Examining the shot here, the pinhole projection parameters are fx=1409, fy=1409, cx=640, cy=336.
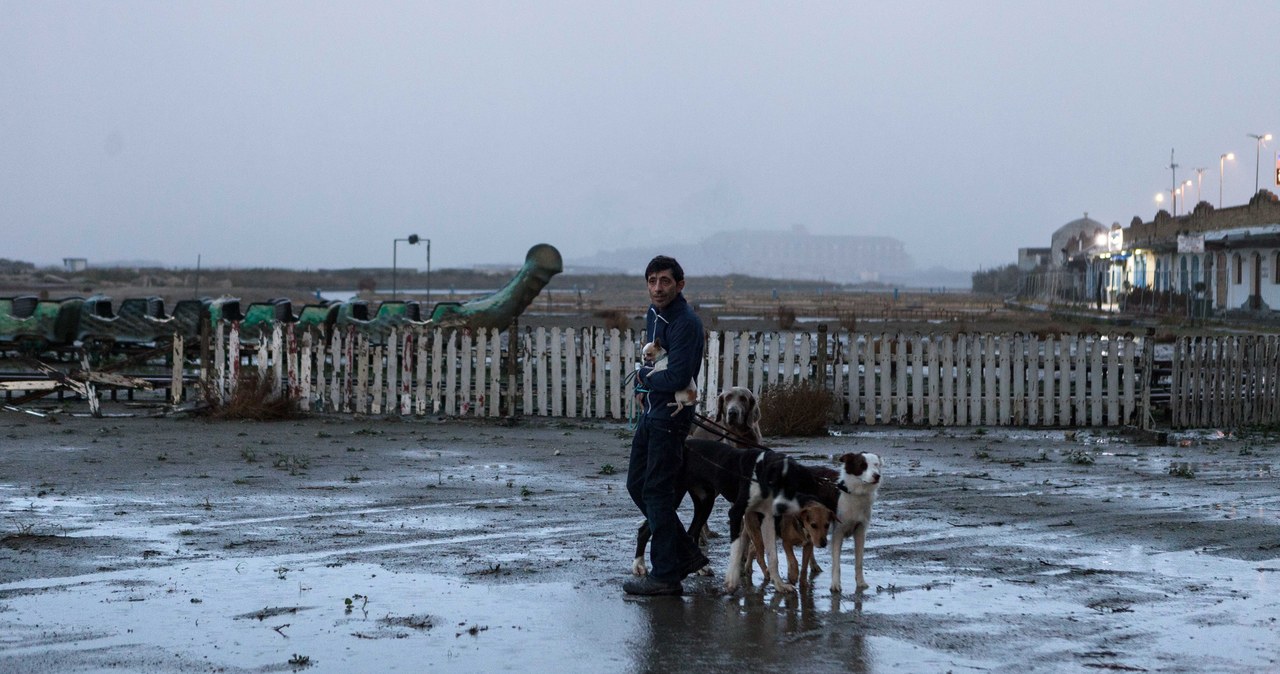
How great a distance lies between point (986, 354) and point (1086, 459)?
12.8 feet

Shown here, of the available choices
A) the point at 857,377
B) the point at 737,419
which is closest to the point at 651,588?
the point at 737,419

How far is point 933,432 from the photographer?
58.5ft

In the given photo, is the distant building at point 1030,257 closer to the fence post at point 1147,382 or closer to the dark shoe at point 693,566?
the fence post at point 1147,382

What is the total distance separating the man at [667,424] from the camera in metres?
7.90

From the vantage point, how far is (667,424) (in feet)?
26.4

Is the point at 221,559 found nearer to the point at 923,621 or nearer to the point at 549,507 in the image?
the point at 549,507

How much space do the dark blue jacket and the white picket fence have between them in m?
9.75

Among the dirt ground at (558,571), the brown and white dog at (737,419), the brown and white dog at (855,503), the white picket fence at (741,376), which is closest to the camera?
the dirt ground at (558,571)

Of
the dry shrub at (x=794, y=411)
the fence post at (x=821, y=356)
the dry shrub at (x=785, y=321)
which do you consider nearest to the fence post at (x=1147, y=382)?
the fence post at (x=821, y=356)

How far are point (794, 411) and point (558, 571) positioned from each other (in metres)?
8.95

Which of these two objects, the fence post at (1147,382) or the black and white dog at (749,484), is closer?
the black and white dog at (749,484)

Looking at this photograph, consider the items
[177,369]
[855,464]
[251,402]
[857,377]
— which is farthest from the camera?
[177,369]

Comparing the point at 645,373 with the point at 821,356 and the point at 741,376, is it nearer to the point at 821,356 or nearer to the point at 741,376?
the point at 741,376

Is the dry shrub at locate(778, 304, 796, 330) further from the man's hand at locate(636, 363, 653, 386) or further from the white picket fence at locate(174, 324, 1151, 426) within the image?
the man's hand at locate(636, 363, 653, 386)
